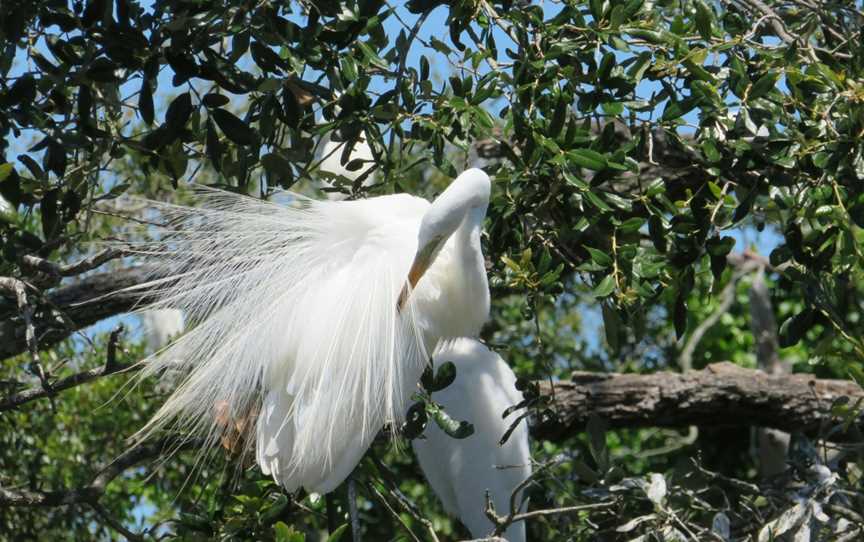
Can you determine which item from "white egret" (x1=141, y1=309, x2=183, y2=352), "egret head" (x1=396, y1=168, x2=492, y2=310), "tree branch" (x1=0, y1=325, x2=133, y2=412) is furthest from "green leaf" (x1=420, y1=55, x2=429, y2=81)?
"white egret" (x1=141, y1=309, x2=183, y2=352)

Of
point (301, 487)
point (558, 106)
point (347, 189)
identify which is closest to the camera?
point (558, 106)

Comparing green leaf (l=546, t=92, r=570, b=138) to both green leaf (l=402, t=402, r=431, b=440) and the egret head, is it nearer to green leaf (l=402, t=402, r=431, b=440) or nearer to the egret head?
the egret head

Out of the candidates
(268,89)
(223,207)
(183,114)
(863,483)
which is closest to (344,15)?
(268,89)

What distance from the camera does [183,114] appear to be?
204 cm

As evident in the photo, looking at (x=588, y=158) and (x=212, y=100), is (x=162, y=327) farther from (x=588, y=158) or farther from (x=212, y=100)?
(x=588, y=158)

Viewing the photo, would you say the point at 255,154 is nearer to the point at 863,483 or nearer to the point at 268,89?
the point at 268,89

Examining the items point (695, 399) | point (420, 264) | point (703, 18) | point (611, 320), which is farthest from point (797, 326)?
point (695, 399)

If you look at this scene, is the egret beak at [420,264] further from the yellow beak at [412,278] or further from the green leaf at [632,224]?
the green leaf at [632,224]

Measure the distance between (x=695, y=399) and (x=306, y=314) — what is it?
1.56 m

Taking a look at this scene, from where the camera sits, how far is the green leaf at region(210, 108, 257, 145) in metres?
2.04

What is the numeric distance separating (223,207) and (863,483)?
1.66 meters

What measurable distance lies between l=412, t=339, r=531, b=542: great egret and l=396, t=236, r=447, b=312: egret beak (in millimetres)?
698

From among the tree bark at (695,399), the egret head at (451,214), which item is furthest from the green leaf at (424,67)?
the tree bark at (695,399)

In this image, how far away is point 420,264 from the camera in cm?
216
